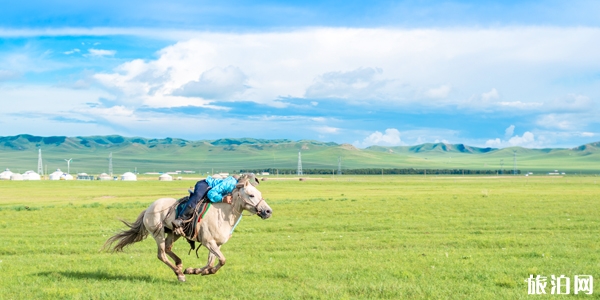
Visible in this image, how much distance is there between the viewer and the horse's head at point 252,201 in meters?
11.6

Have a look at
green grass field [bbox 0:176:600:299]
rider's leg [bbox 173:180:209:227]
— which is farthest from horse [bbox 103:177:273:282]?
green grass field [bbox 0:176:600:299]

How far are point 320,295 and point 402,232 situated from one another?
11652 mm

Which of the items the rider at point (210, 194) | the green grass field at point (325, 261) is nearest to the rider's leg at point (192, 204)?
the rider at point (210, 194)

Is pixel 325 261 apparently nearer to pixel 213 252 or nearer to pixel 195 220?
pixel 213 252

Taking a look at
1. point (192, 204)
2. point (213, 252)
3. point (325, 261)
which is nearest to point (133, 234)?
point (192, 204)

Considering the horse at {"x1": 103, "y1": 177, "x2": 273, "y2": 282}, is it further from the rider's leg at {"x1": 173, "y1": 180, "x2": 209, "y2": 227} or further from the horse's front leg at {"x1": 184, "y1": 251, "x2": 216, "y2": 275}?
the rider's leg at {"x1": 173, "y1": 180, "x2": 209, "y2": 227}

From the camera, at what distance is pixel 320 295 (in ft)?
35.4

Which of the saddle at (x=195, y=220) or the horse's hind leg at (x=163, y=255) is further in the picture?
the horse's hind leg at (x=163, y=255)

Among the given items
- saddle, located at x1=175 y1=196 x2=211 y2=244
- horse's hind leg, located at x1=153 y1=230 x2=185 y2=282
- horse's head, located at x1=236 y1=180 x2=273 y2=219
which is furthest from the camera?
horse's hind leg, located at x1=153 y1=230 x2=185 y2=282

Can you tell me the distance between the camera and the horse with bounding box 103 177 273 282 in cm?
1173

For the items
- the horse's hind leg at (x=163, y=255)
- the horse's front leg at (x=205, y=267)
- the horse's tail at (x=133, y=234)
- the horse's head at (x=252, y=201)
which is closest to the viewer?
the horse's head at (x=252, y=201)

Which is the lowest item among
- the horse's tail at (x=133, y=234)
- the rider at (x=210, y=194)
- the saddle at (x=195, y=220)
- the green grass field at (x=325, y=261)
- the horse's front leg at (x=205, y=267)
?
the green grass field at (x=325, y=261)

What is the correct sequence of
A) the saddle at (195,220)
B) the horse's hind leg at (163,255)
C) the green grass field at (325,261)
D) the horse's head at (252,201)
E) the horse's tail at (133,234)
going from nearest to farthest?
the green grass field at (325,261), the horse's head at (252,201), the saddle at (195,220), the horse's hind leg at (163,255), the horse's tail at (133,234)

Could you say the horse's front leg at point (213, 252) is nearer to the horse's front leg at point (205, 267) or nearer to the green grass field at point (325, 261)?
the horse's front leg at point (205, 267)
